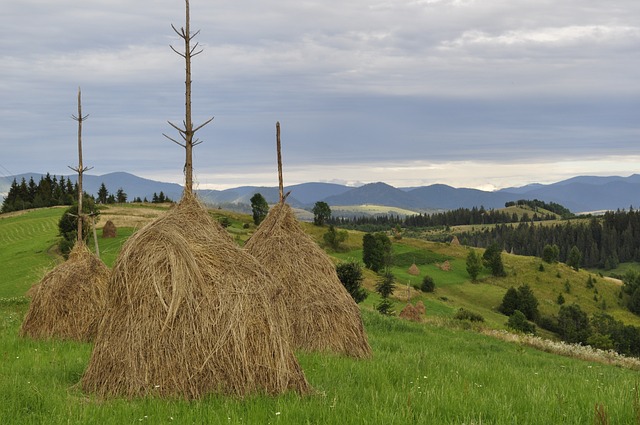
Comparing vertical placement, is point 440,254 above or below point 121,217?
below

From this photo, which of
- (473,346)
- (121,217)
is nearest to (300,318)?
(473,346)

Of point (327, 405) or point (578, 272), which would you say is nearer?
point (327, 405)

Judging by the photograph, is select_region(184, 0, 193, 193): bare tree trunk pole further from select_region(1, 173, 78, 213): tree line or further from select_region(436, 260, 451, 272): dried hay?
select_region(1, 173, 78, 213): tree line

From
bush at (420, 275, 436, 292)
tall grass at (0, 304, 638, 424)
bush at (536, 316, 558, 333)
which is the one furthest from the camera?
bush at (420, 275, 436, 292)

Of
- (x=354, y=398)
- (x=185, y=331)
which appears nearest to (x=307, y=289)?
(x=185, y=331)

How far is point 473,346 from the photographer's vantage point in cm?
2491

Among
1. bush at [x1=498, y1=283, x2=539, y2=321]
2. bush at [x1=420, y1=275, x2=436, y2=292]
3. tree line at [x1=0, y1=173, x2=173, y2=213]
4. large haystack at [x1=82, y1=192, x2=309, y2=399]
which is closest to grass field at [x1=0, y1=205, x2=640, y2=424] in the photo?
large haystack at [x1=82, y1=192, x2=309, y2=399]

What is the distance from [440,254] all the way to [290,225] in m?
133

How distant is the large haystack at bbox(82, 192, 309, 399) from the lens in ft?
31.0

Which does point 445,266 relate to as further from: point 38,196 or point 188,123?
point 188,123

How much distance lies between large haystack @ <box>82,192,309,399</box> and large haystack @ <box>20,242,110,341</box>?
27.5 feet

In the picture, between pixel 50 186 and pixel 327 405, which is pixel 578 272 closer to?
pixel 50 186

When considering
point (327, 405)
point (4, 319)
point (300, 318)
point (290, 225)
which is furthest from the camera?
point (4, 319)

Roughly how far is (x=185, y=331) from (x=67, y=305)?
10.5 m
